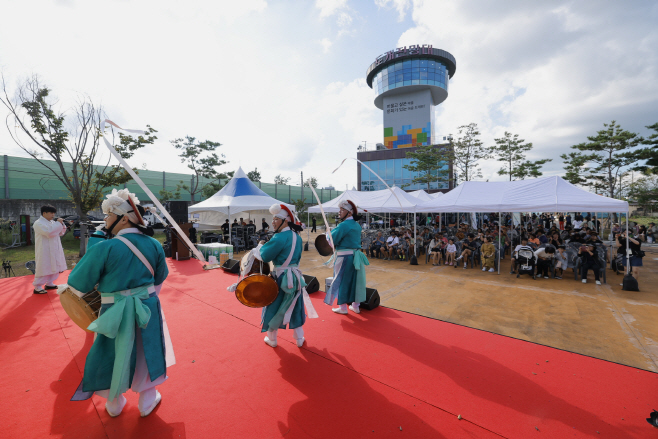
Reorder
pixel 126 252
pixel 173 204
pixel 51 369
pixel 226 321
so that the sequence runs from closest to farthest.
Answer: pixel 126 252 → pixel 51 369 → pixel 226 321 → pixel 173 204

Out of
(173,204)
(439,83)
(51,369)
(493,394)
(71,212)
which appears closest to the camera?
(493,394)

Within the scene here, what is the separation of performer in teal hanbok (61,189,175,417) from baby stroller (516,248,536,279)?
7.56 metres

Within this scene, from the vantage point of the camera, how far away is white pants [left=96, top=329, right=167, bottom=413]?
2.04 m

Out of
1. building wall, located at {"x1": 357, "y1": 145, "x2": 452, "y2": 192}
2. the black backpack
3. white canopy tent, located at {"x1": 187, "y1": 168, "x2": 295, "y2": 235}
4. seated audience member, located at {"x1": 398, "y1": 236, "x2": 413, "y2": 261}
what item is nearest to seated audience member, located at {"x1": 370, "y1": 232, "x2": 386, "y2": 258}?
seated audience member, located at {"x1": 398, "y1": 236, "x2": 413, "y2": 261}

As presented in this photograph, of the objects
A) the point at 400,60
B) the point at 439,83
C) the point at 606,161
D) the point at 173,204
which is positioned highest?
the point at 400,60

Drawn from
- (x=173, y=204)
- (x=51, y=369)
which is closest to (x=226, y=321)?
(x=51, y=369)

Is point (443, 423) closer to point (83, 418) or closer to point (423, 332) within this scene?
point (423, 332)

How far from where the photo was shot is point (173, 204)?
1164 centimetres

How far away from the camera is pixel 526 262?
6.88m

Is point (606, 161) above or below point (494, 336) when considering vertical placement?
above

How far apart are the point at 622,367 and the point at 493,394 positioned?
5.25 ft

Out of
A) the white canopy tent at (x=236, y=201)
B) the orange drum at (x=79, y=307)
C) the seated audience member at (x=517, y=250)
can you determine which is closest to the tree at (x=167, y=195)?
the white canopy tent at (x=236, y=201)

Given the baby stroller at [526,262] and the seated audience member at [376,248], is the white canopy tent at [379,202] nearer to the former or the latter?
the seated audience member at [376,248]

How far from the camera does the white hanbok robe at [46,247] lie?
501 cm
